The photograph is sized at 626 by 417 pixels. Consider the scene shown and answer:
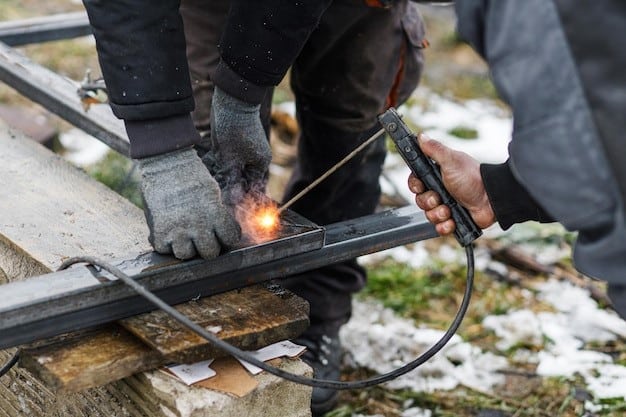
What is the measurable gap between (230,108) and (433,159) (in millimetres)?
591

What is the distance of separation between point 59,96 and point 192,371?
161cm

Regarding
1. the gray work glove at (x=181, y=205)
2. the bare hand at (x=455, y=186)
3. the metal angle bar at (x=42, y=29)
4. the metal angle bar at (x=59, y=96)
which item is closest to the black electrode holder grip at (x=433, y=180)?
the bare hand at (x=455, y=186)

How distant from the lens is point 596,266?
5.59ft

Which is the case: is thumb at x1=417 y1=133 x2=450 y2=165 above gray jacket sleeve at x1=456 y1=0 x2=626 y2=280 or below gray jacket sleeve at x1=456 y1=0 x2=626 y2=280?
below

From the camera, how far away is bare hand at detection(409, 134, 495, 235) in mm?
2373

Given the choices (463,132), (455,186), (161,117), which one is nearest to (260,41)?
(161,117)

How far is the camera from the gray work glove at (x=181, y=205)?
7.20ft

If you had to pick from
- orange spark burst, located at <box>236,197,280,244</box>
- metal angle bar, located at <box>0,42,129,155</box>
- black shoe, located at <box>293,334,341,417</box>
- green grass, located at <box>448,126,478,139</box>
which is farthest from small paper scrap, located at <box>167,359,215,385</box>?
green grass, located at <box>448,126,478,139</box>

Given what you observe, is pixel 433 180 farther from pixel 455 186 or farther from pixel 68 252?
pixel 68 252

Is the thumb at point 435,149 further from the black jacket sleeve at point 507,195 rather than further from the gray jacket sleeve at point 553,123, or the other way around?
the gray jacket sleeve at point 553,123

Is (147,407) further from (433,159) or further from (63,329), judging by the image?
(433,159)

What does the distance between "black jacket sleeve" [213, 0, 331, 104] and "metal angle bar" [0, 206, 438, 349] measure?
478mm

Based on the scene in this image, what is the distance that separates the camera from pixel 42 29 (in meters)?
3.96

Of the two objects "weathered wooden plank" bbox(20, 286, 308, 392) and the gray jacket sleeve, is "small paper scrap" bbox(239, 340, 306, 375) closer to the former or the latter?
"weathered wooden plank" bbox(20, 286, 308, 392)
